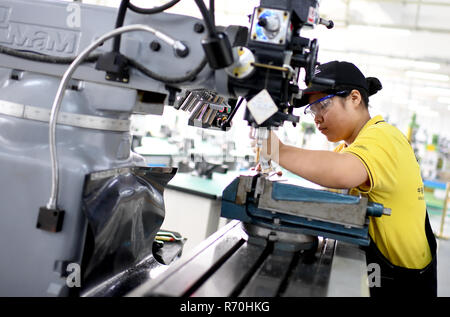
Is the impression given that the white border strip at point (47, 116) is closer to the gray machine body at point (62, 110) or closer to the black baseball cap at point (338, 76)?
the gray machine body at point (62, 110)

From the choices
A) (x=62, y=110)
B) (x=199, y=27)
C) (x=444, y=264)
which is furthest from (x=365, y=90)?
(x=444, y=264)

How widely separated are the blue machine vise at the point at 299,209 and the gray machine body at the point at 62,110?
1.02 feet

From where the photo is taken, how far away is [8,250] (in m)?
0.89

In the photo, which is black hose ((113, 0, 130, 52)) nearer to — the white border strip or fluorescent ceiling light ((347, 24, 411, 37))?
the white border strip

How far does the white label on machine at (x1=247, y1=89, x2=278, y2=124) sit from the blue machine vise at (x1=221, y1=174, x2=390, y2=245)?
22 centimetres

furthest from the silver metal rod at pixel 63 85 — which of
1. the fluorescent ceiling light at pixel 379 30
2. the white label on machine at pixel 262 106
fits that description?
the fluorescent ceiling light at pixel 379 30

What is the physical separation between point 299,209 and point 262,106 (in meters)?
0.30

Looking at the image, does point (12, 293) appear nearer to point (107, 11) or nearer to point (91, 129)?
point (91, 129)

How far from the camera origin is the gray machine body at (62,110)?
864 mm

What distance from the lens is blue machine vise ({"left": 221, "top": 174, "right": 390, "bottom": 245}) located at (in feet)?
3.26

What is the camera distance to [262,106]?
0.89 meters

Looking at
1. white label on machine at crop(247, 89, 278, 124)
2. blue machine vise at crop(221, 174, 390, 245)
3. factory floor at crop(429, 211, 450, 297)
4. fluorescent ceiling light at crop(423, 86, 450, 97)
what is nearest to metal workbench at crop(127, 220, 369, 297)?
blue machine vise at crop(221, 174, 390, 245)

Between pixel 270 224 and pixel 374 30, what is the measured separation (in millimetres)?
6694

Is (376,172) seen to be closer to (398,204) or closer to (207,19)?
(398,204)
